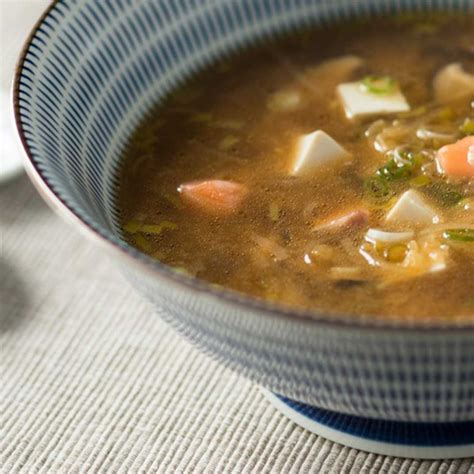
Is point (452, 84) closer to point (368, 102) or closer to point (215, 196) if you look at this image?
point (368, 102)

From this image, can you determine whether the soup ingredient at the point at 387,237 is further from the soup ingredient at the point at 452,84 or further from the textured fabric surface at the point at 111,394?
the soup ingredient at the point at 452,84

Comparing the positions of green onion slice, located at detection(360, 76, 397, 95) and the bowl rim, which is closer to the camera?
the bowl rim

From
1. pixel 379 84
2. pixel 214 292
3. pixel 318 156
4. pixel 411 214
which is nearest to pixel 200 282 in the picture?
pixel 214 292

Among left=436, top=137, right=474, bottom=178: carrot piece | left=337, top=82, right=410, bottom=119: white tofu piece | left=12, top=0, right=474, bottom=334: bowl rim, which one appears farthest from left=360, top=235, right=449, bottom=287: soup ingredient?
left=337, top=82, right=410, bottom=119: white tofu piece

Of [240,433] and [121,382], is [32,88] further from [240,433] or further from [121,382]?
[240,433]

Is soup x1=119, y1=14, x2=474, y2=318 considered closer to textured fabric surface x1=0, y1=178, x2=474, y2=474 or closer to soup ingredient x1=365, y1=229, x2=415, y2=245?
soup ingredient x1=365, y1=229, x2=415, y2=245

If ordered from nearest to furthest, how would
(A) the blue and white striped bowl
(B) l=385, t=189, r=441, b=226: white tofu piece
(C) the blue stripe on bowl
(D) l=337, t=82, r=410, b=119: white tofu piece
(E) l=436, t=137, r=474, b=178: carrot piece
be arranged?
(A) the blue and white striped bowl
(C) the blue stripe on bowl
(B) l=385, t=189, r=441, b=226: white tofu piece
(E) l=436, t=137, r=474, b=178: carrot piece
(D) l=337, t=82, r=410, b=119: white tofu piece
